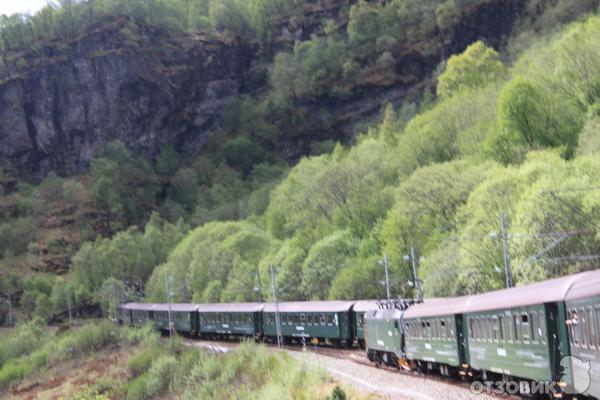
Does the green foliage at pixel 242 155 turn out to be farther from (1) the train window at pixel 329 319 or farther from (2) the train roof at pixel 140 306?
(1) the train window at pixel 329 319

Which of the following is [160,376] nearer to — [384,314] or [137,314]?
[384,314]

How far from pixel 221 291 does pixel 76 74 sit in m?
102

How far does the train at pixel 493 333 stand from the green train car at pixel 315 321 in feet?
0.25

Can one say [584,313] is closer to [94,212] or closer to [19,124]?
[94,212]

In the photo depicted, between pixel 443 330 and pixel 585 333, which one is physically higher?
pixel 585 333

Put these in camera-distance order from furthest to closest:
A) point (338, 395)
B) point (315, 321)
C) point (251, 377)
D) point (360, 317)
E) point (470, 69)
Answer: point (470, 69)
point (315, 321)
point (360, 317)
point (251, 377)
point (338, 395)

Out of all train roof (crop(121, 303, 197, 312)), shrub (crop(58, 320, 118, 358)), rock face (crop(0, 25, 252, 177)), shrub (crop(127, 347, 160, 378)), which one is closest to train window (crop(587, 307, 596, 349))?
shrub (crop(127, 347, 160, 378))

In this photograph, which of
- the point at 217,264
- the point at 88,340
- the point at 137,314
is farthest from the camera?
the point at 217,264

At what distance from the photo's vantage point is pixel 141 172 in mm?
179875

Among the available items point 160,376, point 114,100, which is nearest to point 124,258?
point 114,100

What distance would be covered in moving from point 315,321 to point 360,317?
22.5 ft

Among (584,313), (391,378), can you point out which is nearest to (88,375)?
(391,378)

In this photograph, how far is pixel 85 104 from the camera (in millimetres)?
→ 180375

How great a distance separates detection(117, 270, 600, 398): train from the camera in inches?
765
